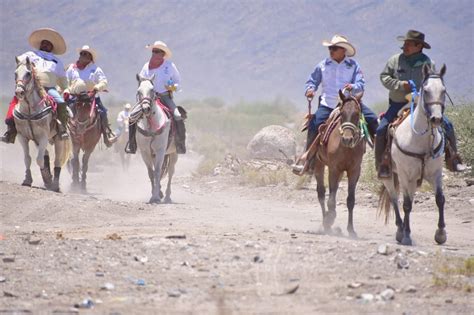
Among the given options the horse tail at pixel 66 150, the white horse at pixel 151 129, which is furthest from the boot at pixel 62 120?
the white horse at pixel 151 129

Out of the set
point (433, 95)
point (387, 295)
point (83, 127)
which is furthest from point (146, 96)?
point (387, 295)

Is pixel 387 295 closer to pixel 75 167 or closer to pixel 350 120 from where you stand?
pixel 350 120

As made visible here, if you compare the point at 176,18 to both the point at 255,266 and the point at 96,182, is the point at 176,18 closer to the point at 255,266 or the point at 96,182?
the point at 96,182

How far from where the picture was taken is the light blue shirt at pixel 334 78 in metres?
15.5

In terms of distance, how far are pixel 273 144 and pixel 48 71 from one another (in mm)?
11829

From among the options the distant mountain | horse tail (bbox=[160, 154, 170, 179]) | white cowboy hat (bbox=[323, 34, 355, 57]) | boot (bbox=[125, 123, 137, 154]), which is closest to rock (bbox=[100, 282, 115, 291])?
white cowboy hat (bbox=[323, 34, 355, 57])

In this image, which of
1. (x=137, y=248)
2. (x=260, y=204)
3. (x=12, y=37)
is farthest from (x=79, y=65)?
(x=12, y=37)

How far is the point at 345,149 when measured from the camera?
575 inches

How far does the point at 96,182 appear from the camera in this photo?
26875mm

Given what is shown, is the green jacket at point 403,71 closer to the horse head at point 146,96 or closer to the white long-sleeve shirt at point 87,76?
the horse head at point 146,96

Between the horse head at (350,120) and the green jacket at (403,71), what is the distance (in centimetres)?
51

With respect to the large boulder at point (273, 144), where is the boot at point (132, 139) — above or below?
below

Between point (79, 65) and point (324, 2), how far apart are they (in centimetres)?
6700

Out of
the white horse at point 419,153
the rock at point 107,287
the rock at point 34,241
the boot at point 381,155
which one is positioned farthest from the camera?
the boot at point 381,155
